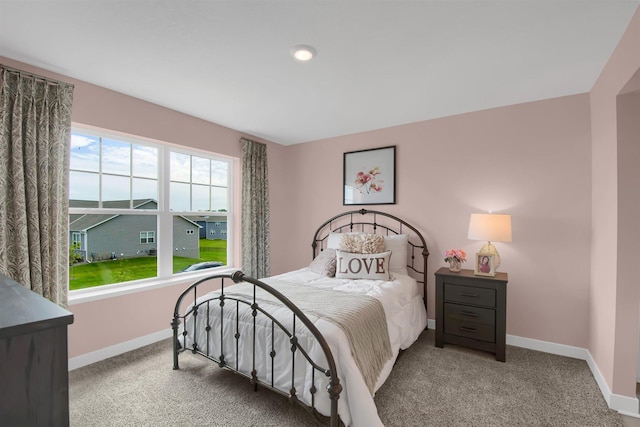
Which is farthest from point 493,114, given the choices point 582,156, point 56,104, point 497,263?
point 56,104

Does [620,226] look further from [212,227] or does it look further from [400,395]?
[212,227]

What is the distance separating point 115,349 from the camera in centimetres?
272

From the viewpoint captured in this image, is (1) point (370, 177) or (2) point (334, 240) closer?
(2) point (334, 240)

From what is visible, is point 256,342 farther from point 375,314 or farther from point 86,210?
point 86,210

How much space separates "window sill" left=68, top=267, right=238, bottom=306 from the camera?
2.60 metres

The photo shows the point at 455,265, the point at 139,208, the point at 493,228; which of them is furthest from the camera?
the point at 139,208

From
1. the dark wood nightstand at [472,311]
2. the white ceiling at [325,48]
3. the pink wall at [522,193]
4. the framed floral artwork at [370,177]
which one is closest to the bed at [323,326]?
the dark wood nightstand at [472,311]

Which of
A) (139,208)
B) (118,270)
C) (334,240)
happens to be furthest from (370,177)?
(118,270)

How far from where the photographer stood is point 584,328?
267cm

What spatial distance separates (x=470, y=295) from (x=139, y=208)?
136 inches

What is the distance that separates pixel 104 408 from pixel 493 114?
4153 mm

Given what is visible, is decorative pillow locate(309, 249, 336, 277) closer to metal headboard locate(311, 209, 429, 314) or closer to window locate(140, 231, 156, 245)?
metal headboard locate(311, 209, 429, 314)

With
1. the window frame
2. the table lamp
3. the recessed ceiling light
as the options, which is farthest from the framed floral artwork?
the recessed ceiling light

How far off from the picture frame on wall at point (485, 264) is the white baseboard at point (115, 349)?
326cm
